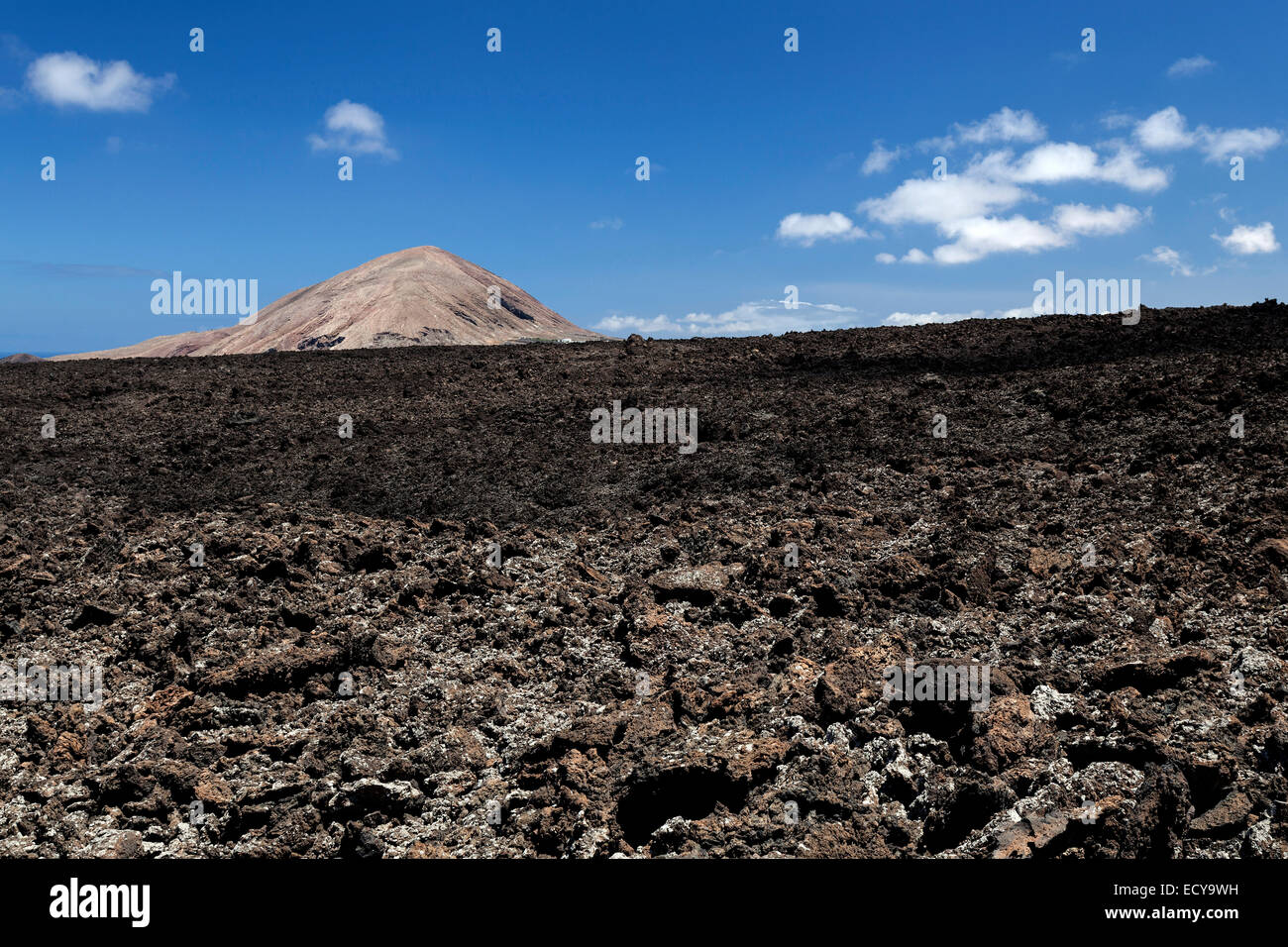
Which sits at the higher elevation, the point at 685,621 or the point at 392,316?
the point at 392,316

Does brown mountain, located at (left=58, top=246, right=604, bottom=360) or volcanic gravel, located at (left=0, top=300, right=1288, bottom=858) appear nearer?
volcanic gravel, located at (left=0, top=300, right=1288, bottom=858)

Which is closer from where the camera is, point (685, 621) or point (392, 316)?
point (685, 621)

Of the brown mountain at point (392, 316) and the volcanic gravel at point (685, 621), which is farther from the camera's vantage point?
the brown mountain at point (392, 316)

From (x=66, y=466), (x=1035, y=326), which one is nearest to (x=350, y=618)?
(x=66, y=466)
